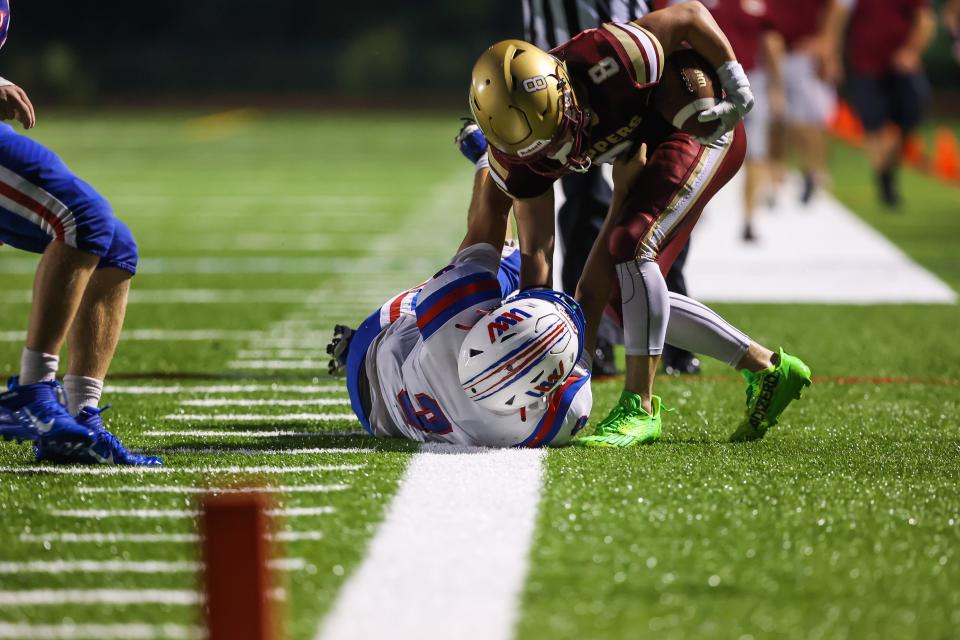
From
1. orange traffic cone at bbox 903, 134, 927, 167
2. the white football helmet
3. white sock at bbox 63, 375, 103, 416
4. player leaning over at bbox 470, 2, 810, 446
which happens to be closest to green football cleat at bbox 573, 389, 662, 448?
A: player leaning over at bbox 470, 2, 810, 446

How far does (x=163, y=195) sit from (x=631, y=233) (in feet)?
34.8

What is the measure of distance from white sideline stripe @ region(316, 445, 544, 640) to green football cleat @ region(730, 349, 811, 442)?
71 cm

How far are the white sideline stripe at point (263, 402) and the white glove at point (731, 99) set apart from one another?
1618 mm

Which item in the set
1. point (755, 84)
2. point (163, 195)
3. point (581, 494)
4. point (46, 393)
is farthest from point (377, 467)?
point (163, 195)

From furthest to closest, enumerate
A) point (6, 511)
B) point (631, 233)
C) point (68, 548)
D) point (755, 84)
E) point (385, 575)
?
1. point (755, 84)
2. point (631, 233)
3. point (6, 511)
4. point (68, 548)
5. point (385, 575)

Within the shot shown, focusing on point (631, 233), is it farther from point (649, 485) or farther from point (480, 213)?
point (649, 485)

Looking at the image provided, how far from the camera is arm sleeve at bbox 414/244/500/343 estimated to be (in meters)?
4.03

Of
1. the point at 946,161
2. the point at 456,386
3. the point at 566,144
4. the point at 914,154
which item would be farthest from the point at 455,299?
the point at 914,154

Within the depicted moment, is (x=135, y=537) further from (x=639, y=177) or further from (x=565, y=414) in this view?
(x=639, y=177)

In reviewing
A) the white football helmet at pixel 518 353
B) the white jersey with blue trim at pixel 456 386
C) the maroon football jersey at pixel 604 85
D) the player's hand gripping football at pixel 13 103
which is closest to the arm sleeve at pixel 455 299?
the white jersey with blue trim at pixel 456 386

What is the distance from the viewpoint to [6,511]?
3387mm

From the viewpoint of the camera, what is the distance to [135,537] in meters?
3.15

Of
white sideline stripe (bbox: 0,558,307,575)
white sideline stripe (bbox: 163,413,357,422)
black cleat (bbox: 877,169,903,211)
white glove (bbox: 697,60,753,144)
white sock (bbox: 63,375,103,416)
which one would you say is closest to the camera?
white sideline stripe (bbox: 0,558,307,575)

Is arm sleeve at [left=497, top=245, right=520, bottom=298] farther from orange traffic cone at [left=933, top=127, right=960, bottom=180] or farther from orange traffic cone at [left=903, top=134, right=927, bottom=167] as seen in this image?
orange traffic cone at [left=903, top=134, right=927, bottom=167]
